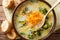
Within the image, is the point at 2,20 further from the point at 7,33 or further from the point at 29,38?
the point at 29,38

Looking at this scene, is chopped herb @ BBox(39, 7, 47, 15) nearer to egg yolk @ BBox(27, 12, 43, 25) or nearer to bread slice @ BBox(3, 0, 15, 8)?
egg yolk @ BBox(27, 12, 43, 25)

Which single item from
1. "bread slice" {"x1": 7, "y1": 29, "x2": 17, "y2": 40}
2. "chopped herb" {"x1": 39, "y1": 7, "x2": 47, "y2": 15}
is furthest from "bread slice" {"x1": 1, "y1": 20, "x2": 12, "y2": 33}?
"chopped herb" {"x1": 39, "y1": 7, "x2": 47, "y2": 15}

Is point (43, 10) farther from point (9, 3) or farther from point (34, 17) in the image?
point (9, 3)

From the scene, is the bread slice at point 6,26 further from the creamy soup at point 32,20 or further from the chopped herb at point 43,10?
the chopped herb at point 43,10

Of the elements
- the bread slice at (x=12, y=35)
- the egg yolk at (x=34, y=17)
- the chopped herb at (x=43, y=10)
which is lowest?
the bread slice at (x=12, y=35)

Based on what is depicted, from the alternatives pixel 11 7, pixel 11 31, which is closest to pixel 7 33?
pixel 11 31

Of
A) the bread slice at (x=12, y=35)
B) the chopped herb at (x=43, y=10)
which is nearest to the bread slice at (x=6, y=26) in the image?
the bread slice at (x=12, y=35)

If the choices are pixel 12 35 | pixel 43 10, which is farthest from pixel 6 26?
pixel 43 10
